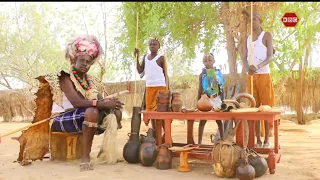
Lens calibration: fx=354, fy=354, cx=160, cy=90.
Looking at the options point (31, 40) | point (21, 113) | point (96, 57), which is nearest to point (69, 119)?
point (96, 57)

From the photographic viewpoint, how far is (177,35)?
27.1 feet

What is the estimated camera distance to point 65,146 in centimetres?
528

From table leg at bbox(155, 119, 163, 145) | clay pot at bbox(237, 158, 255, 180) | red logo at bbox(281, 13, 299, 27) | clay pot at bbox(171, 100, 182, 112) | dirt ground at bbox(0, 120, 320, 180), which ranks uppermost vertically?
red logo at bbox(281, 13, 299, 27)

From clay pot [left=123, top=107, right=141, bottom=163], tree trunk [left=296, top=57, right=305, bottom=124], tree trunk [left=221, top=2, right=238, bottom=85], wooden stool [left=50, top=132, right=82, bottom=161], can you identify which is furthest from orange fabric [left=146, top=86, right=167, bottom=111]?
tree trunk [left=296, top=57, right=305, bottom=124]

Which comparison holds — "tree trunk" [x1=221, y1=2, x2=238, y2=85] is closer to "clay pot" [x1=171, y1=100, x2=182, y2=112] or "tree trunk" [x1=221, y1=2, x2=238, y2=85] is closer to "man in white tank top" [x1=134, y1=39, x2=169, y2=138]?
"man in white tank top" [x1=134, y1=39, x2=169, y2=138]

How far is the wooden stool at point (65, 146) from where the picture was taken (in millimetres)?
5180

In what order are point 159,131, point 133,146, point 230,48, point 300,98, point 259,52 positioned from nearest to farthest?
point 133,146 → point 159,131 → point 259,52 → point 230,48 → point 300,98

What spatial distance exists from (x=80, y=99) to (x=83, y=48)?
75 centimetres

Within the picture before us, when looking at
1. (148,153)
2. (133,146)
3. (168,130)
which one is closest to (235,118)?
(168,130)

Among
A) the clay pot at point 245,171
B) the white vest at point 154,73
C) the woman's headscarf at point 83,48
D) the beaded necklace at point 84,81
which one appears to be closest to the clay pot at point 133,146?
the beaded necklace at point 84,81

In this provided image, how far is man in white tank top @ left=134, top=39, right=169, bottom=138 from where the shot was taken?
5754 mm

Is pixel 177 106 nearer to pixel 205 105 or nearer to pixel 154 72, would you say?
pixel 205 105

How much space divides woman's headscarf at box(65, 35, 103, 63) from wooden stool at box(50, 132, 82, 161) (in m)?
1.14

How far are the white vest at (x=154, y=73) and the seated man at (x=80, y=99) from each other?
3.16ft
